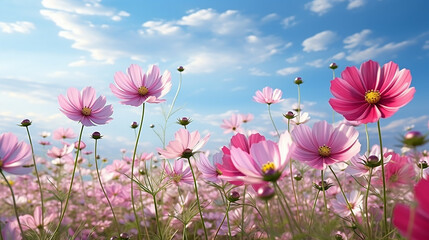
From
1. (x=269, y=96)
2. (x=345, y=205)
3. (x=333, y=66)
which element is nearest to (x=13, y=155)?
(x=345, y=205)

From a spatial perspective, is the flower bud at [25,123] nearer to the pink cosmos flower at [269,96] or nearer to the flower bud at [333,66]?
the pink cosmos flower at [269,96]

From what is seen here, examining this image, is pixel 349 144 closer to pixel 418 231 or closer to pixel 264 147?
pixel 264 147

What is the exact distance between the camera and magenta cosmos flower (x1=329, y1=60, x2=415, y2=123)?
756mm

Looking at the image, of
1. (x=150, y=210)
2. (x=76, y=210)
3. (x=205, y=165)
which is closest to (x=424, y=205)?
(x=205, y=165)

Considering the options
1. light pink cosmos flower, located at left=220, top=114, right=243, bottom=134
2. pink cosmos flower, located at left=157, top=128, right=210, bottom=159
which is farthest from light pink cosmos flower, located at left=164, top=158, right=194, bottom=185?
light pink cosmos flower, located at left=220, top=114, right=243, bottom=134

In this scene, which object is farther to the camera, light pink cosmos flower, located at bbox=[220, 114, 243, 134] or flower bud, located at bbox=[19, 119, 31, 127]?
light pink cosmos flower, located at bbox=[220, 114, 243, 134]

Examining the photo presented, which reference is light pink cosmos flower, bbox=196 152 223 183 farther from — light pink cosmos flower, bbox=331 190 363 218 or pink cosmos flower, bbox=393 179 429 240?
light pink cosmos flower, bbox=331 190 363 218

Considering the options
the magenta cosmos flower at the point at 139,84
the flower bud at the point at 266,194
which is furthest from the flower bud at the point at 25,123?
the flower bud at the point at 266,194

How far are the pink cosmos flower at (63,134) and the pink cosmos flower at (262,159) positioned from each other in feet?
6.26

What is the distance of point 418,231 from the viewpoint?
30cm

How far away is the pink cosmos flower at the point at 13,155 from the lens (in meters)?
0.74

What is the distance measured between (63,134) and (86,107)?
115cm

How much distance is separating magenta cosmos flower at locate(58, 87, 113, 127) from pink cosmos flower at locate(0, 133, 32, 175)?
35 centimetres

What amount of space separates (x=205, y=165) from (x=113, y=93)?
456mm
